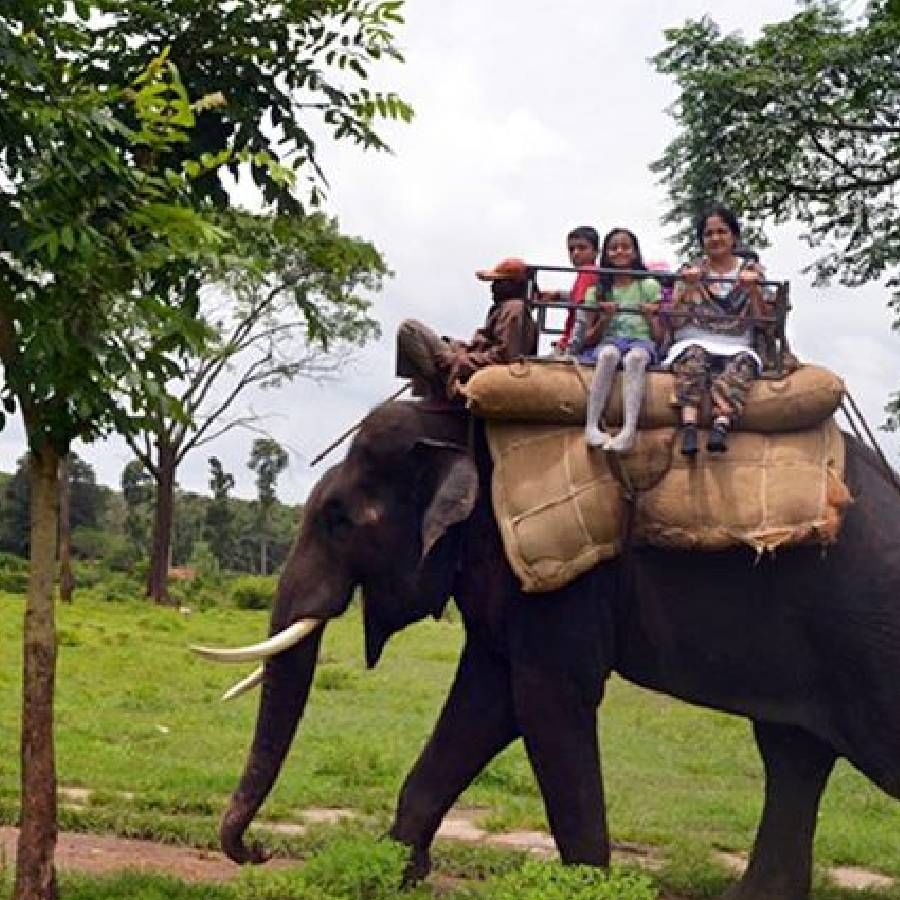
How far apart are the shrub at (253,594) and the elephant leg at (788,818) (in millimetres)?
25659

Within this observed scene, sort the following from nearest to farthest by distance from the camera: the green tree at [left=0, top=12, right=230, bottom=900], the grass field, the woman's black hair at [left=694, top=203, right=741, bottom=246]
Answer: the green tree at [left=0, top=12, right=230, bottom=900], the woman's black hair at [left=694, top=203, right=741, bottom=246], the grass field

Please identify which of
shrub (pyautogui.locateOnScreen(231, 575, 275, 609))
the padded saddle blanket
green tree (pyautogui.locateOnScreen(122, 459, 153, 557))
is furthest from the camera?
green tree (pyautogui.locateOnScreen(122, 459, 153, 557))

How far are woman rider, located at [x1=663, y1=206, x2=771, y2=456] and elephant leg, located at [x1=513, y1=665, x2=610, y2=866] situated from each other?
104cm

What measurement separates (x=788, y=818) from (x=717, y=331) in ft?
7.23

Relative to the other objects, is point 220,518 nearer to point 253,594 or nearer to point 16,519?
point 16,519

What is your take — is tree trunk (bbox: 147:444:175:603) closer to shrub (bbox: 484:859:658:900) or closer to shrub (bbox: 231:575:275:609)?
shrub (bbox: 231:575:275:609)

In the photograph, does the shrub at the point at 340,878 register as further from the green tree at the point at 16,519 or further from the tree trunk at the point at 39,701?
the green tree at the point at 16,519

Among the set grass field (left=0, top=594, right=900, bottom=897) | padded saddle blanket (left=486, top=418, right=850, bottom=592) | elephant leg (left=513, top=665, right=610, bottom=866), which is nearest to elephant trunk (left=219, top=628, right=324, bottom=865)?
grass field (left=0, top=594, right=900, bottom=897)

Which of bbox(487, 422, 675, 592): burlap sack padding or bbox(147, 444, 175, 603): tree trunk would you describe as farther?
bbox(147, 444, 175, 603): tree trunk

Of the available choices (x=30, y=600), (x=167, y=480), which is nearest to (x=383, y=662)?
(x=167, y=480)

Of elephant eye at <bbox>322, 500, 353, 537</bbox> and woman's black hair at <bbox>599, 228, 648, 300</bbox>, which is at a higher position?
woman's black hair at <bbox>599, 228, 648, 300</bbox>

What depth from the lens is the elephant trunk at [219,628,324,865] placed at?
237 inches

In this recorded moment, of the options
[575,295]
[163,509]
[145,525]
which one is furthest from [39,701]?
[145,525]

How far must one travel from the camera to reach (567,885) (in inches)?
196
